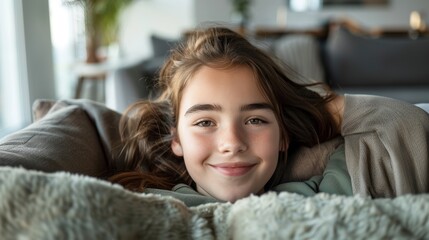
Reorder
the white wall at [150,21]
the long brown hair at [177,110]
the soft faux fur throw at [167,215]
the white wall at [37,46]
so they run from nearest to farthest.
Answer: the soft faux fur throw at [167,215] < the long brown hair at [177,110] < the white wall at [37,46] < the white wall at [150,21]

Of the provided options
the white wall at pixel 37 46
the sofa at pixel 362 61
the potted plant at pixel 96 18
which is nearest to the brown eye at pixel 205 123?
the white wall at pixel 37 46

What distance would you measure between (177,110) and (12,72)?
1940 mm

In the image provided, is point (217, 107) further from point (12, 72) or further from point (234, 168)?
point (12, 72)

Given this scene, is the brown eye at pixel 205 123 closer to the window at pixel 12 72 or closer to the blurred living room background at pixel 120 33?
the blurred living room background at pixel 120 33

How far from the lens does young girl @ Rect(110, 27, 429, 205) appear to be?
94 cm

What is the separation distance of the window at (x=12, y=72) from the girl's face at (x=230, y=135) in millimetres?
1520

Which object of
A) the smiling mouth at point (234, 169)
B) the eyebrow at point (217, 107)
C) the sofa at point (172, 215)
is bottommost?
the smiling mouth at point (234, 169)

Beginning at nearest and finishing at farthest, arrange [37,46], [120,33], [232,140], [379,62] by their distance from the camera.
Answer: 1. [232,140]
2. [37,46]
3. [379,62]
4. [120,33]

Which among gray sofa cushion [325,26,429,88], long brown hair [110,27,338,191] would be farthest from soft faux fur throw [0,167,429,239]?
gray sofa cushion [325,26,429,88]

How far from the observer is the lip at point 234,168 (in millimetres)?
950

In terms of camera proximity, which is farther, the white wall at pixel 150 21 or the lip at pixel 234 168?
the white wall at pixel 150 21

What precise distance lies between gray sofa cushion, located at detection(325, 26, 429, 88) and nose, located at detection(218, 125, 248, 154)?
254cm

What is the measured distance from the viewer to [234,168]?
95 cm

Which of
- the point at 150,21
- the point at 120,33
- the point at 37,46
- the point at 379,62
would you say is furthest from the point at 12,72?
the point at 150,21
